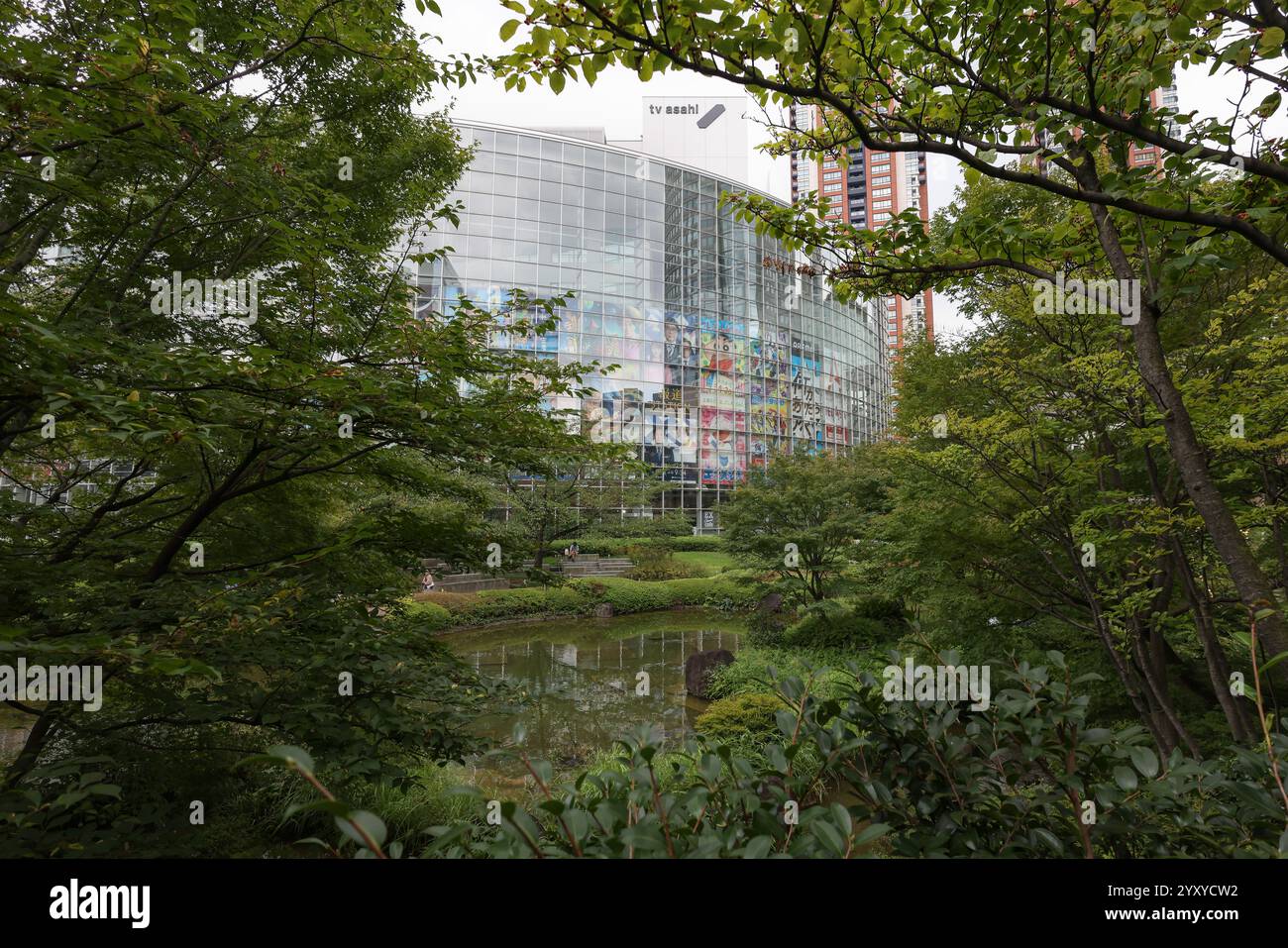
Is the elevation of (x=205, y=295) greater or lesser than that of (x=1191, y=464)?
greater

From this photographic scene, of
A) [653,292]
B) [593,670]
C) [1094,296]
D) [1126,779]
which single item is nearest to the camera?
[1126,779]

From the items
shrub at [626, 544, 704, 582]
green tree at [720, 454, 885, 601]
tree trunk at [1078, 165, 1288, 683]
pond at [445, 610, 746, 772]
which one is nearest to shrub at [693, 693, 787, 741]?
pond at [445, 610, 746, 772]

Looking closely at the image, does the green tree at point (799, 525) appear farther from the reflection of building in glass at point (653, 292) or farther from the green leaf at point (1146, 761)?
the reflection of building in glass at point (653, 292)

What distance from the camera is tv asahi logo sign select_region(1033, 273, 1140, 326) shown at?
250 cm

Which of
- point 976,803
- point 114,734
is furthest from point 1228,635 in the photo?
point 114,734

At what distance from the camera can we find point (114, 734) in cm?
339

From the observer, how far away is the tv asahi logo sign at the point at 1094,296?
98.5 inches

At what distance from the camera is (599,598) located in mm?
17766

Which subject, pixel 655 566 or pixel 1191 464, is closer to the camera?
pixel 1191 464

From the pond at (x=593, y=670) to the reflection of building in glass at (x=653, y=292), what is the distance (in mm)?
12751

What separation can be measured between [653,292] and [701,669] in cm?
2607
